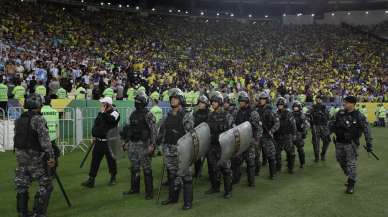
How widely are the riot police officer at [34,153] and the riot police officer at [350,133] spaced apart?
5.61m

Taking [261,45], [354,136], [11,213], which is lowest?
[11,213]

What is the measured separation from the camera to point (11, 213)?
7359 millimetres

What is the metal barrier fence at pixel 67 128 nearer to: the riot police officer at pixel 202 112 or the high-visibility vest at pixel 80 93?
the high-visibility vest at pixel 80 93

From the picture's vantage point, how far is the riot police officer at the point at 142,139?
27.3 ft

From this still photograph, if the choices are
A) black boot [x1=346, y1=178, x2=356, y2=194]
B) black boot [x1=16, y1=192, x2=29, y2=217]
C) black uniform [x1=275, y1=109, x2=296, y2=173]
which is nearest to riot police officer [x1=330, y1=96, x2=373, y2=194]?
black boot [x1=346, y1=178, x2=356, y2=194]

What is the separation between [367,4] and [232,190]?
1976 inches

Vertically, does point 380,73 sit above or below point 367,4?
below

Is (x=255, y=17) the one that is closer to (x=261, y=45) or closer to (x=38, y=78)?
(x=261, y=45)

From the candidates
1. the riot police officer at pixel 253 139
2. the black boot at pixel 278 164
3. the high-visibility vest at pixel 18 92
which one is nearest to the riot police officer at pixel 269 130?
the riot police officer at pixel 253 139

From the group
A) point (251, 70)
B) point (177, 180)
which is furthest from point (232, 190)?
point (251, 70)

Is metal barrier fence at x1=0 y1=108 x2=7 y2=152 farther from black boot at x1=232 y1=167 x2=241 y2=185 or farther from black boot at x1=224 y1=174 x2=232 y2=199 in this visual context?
black boot at x1=224 y1=174 x2=232 y2=199

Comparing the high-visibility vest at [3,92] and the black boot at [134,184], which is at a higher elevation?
the high-visibility vest at [3,92]

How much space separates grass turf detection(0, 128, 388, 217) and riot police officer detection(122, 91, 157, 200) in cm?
51

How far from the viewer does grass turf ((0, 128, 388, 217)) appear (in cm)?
741
